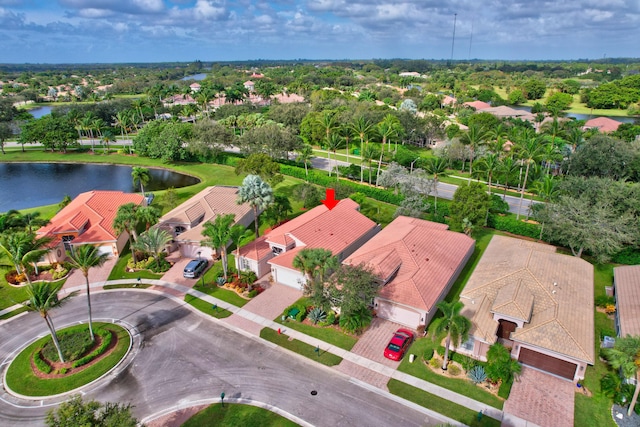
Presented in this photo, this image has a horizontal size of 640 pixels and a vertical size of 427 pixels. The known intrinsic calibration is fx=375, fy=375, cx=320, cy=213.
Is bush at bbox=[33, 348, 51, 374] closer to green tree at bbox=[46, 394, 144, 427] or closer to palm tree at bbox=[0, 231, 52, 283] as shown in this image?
palm tree at bbox=[0, 231, 52, 283]

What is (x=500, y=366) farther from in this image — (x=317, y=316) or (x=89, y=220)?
(x=89, y=220)

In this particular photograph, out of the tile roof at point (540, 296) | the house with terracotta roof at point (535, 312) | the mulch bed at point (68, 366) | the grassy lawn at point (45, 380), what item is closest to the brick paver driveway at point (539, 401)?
the house with terracotta roof at point (535, 312)

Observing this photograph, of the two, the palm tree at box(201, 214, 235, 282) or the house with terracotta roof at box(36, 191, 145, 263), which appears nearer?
the palm tree at box(201, 214, 235, 282)

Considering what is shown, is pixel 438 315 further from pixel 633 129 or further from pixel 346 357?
pixel 633 129

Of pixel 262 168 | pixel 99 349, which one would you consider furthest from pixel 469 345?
pixel 262 168

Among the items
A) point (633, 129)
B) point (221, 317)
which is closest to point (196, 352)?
point (221, 317)

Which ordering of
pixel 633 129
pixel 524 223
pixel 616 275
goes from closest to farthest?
pixel 616 275 < pixel 524 223 < pixel 633 129

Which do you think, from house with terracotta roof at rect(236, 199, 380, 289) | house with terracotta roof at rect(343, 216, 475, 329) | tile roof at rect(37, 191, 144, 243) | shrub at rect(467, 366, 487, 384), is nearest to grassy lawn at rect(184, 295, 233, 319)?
house with terracotta roof at rect(236, 199, 380, 289)
